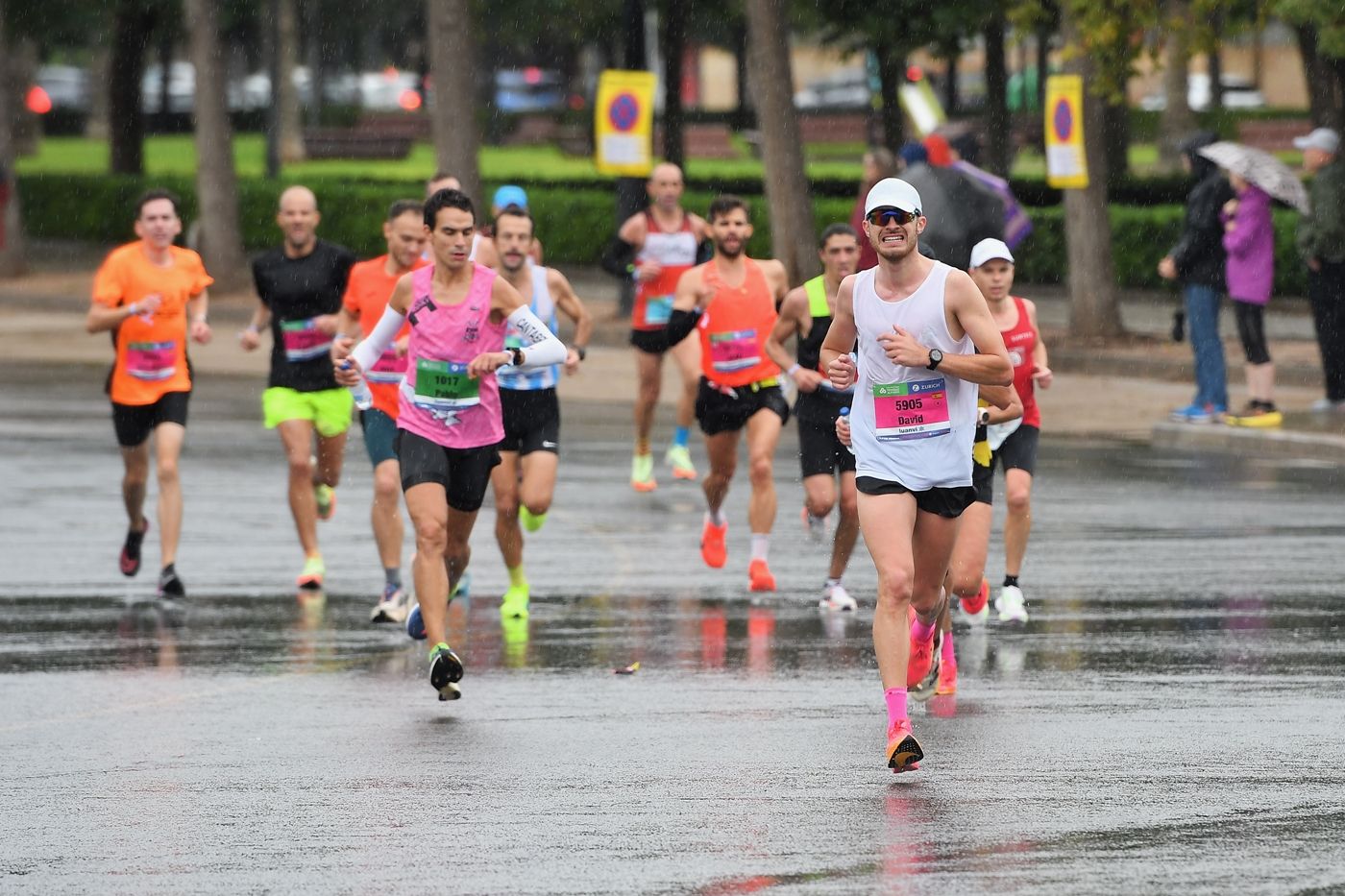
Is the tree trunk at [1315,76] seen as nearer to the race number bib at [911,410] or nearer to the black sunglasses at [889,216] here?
the race number bib at [911,410]

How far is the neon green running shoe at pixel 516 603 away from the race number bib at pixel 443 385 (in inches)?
81.1

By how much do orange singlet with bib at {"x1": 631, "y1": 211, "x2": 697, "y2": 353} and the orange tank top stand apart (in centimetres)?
370

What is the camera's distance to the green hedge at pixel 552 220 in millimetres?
28375

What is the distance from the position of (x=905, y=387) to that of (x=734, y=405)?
187 inches

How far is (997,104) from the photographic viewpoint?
1490 inches

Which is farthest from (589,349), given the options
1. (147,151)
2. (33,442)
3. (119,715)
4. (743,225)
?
(147,151)

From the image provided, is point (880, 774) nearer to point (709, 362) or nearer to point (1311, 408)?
point (709, 362)

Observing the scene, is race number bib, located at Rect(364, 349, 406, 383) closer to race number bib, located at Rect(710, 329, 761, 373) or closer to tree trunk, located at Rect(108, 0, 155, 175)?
race number bib, located at Rect(710, 329, 761, 373)

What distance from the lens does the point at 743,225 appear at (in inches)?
516

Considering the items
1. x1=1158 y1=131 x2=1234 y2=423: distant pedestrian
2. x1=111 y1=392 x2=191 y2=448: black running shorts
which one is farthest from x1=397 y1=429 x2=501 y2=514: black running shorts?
x1=1158 y1=131 x2=1234 y2=423: distant pedestrian

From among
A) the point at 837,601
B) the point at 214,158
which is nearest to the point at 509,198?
the point at 837,601

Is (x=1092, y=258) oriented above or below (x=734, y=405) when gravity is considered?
above

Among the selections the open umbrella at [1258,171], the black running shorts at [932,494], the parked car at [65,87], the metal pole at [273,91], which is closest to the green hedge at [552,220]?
the open umbrella at [1258,171]

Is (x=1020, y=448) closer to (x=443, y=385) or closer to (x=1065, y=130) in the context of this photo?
(x=443, y=385)
